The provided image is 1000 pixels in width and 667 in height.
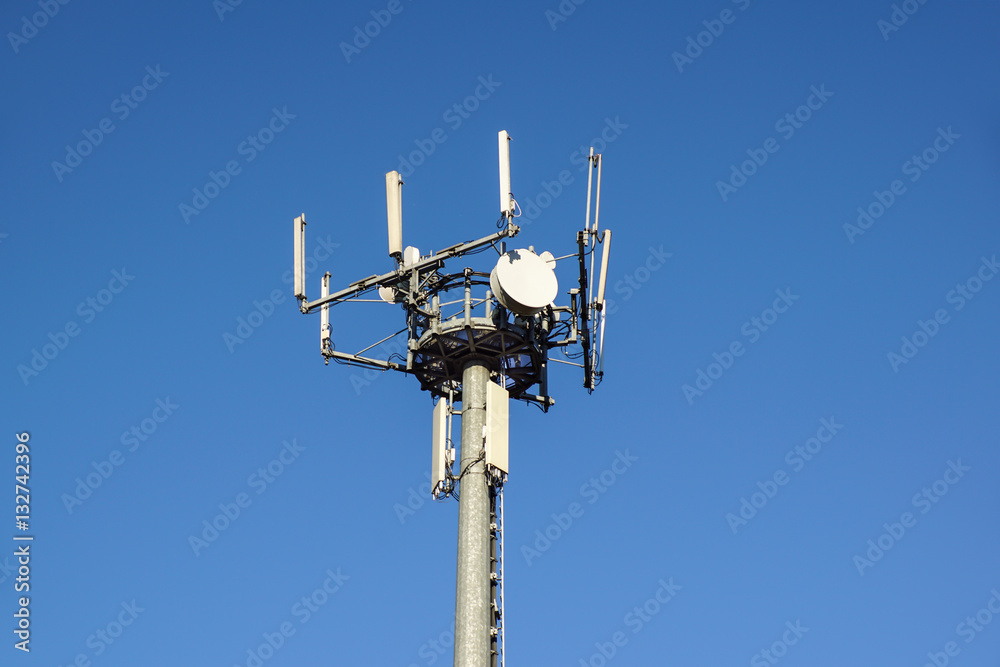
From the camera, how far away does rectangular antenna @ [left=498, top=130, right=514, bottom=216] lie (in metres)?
35.9

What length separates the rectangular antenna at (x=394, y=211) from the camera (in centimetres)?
3812

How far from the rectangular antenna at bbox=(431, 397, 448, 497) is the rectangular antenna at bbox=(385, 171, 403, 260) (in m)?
4.15

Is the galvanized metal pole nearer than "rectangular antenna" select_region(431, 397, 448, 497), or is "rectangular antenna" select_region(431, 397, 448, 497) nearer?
the galvanized metal pole

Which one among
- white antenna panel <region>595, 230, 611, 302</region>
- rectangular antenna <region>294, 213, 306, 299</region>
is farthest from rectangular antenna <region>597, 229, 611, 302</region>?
rectangular antenna <region>294, 213, 306, 299</region>

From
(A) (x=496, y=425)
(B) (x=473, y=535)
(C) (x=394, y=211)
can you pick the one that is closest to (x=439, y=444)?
A: (A) (x=496, y=425)

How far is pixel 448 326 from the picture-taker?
36719mm

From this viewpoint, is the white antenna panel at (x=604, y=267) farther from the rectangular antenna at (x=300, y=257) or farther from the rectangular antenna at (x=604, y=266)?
the rectangular antenna at (x=300, y=257)

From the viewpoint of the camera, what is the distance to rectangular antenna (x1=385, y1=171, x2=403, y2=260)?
38.1m

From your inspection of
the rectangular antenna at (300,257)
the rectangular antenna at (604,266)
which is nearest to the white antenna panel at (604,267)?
the rectangular antenna at (604,266)

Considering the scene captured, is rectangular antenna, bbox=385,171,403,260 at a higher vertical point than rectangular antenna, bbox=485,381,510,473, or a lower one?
higher

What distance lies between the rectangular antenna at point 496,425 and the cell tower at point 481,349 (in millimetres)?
25

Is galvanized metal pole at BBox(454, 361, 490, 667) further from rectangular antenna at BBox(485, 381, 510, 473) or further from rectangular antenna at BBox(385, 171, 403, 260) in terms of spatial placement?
rectangular antenna at BBox(385, 171, 403, 260)

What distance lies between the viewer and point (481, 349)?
37.2 meters

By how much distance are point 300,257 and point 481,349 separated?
631cm
